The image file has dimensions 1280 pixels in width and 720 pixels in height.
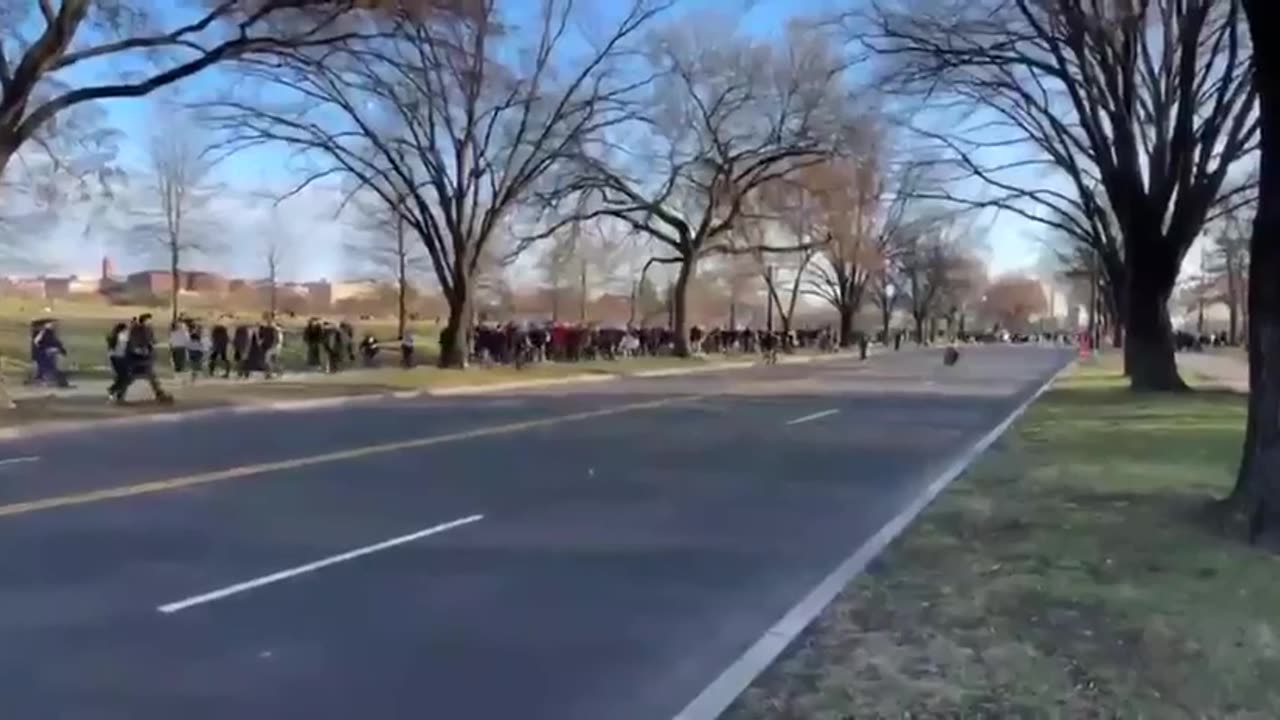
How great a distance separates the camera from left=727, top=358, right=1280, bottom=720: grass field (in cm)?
564

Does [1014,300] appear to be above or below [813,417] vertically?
above

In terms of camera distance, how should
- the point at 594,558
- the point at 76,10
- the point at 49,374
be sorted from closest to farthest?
1. the point at 594,558
2. the point at 76,10
3. the point at 49,374

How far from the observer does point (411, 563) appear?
8938 millimetres

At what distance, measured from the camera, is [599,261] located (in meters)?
79.6

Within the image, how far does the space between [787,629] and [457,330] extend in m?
33.8

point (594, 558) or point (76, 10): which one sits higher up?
point (76, 10)

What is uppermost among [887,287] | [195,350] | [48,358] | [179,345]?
[887,287]

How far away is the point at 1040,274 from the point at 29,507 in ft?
493

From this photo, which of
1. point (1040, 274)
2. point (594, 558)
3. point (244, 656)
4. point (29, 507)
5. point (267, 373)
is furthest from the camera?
point (1040, 274)

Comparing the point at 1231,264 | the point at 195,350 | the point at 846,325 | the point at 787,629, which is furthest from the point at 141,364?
the point at 1231,264

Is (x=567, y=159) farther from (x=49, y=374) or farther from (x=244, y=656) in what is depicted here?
(x=244, y=656)

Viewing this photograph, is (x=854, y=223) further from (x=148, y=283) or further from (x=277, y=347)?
(x=148, y=283)

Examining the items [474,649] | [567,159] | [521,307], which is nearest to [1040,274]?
[521,307]

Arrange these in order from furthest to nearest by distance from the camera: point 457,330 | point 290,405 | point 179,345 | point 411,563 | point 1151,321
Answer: point 457,330
point 179,345
point 1151,321
point 290,405
point 411,563
